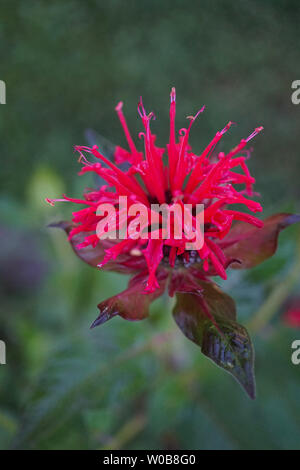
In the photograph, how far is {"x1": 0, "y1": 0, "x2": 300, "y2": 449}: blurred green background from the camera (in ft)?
2.40

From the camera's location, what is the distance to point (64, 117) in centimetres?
162

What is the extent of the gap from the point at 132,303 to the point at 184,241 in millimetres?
92

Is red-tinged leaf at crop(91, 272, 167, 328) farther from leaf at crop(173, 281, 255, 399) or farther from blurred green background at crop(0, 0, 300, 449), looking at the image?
blurred green background at crop(0, 0, 300, 449)

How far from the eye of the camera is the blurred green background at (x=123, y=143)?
2.40 ft

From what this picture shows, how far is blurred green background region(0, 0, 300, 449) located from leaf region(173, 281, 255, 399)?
7.1 inches

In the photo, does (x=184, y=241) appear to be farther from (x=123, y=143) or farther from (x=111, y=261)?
(x=123, y=143)

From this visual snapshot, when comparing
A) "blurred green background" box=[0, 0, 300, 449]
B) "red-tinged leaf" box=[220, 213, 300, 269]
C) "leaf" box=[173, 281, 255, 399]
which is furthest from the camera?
"blurred green background" box=[0, 0, 300, 449]

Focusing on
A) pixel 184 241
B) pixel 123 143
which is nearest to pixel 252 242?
pixel 184 241

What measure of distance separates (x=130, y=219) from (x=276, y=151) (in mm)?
1121

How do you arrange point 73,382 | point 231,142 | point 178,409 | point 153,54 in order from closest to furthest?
1. point 73,382
2. point 178,409
3. point 231,142
4. point 153,54
